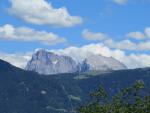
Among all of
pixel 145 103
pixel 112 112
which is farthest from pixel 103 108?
pixel 145 103

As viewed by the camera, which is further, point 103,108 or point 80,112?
point 80,112

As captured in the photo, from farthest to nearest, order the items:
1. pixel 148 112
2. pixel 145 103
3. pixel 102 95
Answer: pixel 102 95 < pixel 145 103 < pixel 148 112

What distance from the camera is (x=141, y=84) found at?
133 metres

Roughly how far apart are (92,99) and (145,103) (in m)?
21.4

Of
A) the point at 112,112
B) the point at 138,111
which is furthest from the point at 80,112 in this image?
the point at 138,111

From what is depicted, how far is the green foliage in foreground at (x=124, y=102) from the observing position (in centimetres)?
13288

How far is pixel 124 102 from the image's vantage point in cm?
14262

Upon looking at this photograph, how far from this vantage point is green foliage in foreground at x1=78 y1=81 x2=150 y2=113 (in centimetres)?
13288

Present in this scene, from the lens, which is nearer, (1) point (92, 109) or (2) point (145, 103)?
(2) point (145, 103)

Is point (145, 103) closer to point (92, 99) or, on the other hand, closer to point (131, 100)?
point (131, 100)

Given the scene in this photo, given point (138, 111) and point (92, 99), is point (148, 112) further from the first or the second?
point (92, 99)

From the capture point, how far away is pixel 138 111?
131 meters

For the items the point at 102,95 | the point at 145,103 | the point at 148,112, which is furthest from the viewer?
the point at 102,95

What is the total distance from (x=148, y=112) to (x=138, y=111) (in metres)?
3.62
